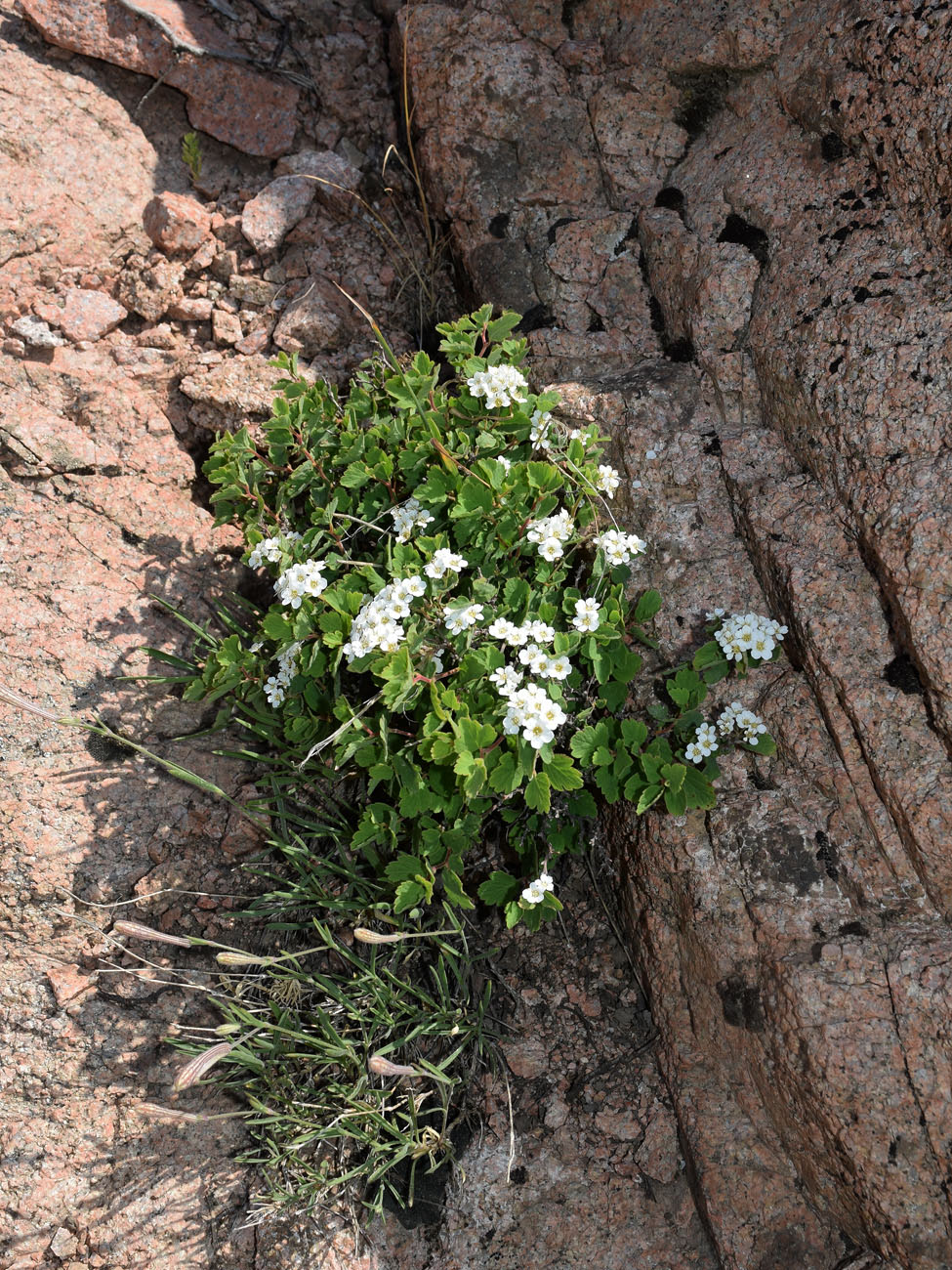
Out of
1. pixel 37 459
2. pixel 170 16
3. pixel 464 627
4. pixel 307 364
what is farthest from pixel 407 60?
pixel 464 627

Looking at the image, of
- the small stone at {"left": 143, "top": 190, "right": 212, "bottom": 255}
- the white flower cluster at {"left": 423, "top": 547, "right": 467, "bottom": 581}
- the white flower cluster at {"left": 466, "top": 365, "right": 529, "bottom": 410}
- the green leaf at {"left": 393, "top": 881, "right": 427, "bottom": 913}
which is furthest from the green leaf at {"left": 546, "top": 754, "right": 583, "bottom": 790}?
the small stone at {"left": 143, "top": 190, "right": 212, "bottom": 255}

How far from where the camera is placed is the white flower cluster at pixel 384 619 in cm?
269

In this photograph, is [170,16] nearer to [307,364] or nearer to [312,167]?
[312,167]

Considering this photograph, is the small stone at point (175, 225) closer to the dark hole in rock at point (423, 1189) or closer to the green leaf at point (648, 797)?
the green leaf at point (648, 797)

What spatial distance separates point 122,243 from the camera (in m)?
4.23

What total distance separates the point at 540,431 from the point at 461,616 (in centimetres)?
84

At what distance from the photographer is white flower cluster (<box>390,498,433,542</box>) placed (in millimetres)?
3016

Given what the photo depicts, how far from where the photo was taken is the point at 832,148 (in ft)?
10.9

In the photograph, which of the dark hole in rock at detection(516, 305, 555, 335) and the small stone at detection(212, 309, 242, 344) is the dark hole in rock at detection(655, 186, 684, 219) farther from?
the small stone at detection(212, 309, 242, 344)

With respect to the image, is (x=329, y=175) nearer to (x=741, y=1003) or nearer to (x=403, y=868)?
(x=403, y=868)

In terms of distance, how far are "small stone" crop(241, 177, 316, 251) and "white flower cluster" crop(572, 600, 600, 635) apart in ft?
8.75

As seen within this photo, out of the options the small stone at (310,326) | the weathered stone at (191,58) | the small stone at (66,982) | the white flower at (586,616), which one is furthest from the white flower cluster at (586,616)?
the weathered stone at (191,58)

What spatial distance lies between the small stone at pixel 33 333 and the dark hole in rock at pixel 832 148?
3.32 metres

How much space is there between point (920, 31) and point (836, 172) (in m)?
0.48
